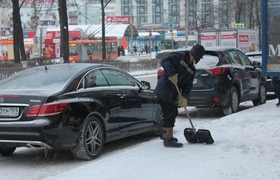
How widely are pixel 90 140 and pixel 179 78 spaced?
1.65 metres

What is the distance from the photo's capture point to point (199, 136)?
7480 millimetres

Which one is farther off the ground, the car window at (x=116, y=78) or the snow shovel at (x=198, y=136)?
the car window at (x=116, y=78)

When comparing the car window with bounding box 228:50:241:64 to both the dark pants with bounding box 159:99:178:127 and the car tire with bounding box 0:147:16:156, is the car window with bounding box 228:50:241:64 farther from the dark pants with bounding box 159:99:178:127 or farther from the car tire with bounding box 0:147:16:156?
the car tire with bounding box 0:147:16:156

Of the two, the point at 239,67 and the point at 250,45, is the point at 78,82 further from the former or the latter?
the point at 250,45

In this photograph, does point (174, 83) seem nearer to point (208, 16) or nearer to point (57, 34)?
point (57, 34)

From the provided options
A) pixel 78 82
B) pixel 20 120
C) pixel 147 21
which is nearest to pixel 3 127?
pixel 20 120

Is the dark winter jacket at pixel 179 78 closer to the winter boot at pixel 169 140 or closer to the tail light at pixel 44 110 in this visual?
the winter boot at pixel 169 140

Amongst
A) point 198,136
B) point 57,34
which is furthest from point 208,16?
point 198,136

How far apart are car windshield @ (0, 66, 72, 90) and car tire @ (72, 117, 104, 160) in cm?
73

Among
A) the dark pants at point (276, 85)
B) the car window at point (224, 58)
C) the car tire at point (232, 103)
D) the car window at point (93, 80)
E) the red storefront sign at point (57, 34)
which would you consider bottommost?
the car tire at point (232, 103)

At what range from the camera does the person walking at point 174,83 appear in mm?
7223

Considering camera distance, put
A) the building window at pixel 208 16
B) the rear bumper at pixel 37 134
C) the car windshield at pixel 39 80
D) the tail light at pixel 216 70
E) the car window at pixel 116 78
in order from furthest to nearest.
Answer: the building window at pixel 208 16
the tail light at pixel 216 70
the car window at pixel 116 78
the car windshield at pixel 39 80
the rear bumper at pixel 37 134

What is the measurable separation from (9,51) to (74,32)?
9.12 m

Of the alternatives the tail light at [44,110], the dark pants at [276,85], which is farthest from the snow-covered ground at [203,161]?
the dark pants at [276,85]
